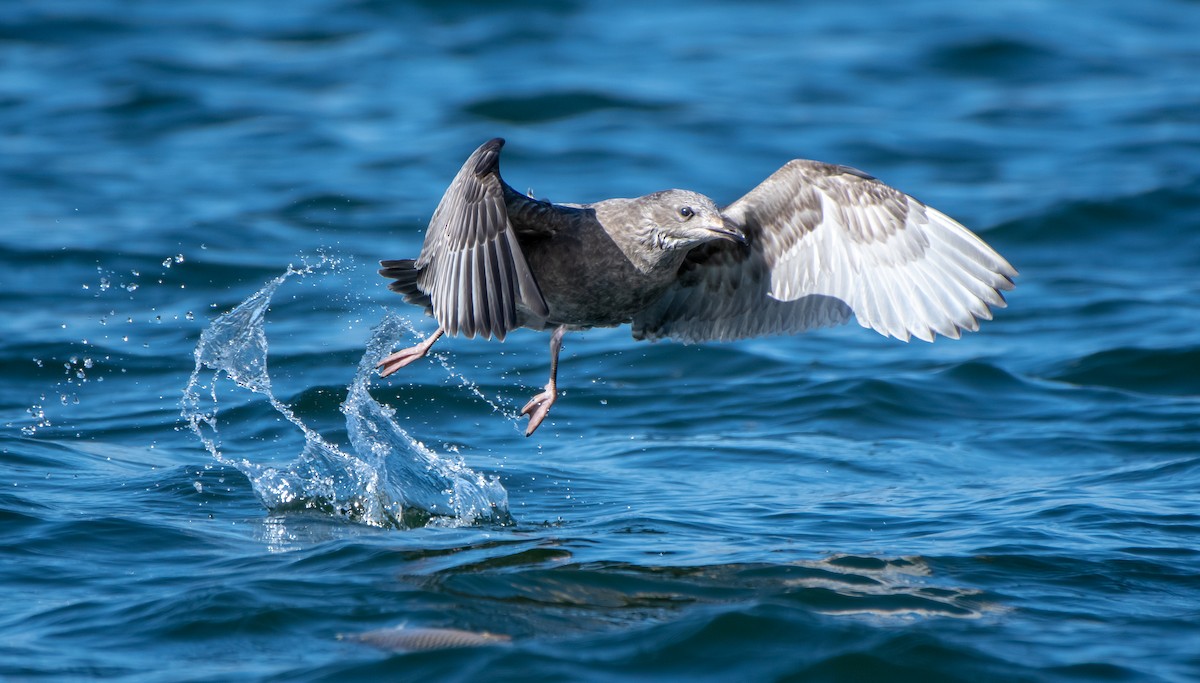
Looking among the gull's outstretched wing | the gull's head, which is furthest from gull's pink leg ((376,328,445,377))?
the gull's outstretched wing

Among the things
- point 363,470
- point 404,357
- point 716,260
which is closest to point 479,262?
point 404,357

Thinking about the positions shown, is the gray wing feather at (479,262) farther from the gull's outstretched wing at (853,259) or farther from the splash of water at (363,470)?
the gull's outstretched wing at (853,259)

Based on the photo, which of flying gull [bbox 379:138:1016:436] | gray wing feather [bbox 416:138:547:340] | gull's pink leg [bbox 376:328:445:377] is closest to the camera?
gray wing feather [bbox 416:138:547:340]

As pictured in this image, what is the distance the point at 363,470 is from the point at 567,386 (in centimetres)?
241

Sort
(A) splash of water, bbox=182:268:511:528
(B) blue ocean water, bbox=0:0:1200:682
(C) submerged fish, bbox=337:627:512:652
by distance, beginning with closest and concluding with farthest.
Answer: (C) submerged fish, bbox=337:627:512:652
(B) blue ocean water, bbox=0:0:1200:682
(A) splash of water, bbox=182:268:511:528

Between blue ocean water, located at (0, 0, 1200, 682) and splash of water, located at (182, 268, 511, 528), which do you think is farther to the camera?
splash of water, located at (182, 268, 511, 528)

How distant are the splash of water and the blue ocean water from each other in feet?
0.08

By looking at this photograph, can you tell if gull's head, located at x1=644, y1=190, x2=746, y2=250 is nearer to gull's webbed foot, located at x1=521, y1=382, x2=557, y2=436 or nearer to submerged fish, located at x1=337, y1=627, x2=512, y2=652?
gull's webbed foot, located at x1=521, y1=382, x2=557, y2=436

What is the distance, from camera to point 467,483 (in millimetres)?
6414

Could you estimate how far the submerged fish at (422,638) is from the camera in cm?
481

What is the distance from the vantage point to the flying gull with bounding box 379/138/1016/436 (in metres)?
5.63

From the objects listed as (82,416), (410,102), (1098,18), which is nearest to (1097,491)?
(82,416)

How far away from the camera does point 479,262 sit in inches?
214

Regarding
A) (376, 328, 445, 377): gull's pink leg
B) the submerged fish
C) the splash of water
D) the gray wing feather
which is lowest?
the submerged fish
